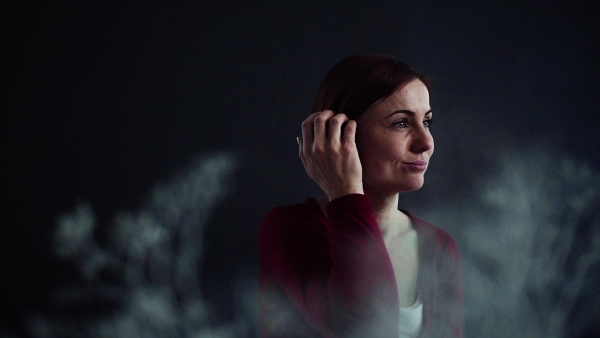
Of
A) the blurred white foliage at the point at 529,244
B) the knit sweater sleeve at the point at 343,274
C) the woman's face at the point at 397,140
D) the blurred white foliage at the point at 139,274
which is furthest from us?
the blurred white foliage at the point at 529,244

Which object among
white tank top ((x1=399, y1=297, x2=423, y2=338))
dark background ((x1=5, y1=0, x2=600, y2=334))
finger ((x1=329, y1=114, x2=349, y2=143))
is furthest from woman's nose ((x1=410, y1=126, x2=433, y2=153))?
dark background ((x1=5, y1=0, x2=600, y2=334))

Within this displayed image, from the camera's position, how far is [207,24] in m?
1.00

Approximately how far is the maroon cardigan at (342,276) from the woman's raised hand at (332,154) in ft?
0.08

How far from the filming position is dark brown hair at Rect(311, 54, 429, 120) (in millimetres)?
778

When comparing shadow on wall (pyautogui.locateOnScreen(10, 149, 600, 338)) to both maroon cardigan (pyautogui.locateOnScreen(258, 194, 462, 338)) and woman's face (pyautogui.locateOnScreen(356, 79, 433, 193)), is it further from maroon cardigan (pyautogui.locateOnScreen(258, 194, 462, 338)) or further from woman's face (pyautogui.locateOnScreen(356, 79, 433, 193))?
woman's face (pyautogui.locateOnScreen(356, 79, 433, 193))

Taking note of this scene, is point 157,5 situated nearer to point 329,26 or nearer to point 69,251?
point 329,26

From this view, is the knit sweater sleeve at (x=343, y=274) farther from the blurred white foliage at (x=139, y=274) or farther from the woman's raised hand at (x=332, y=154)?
the blurred white foliage at (x=139, y=274)

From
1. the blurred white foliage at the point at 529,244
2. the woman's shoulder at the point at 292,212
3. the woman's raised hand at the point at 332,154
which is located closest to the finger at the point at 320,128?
the woman's raised hand at the point at 332,154

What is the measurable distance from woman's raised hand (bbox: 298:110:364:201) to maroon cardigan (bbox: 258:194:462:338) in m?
0.02

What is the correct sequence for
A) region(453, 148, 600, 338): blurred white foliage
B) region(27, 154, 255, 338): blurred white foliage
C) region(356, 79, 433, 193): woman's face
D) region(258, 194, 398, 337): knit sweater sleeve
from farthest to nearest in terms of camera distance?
region(453, 148, 600, 338): blurred white foliage
region(27, 154, 255, 338): blurred white foliage
region(356, 79, 433, 193): woman's face
region(258, 194, 398, 337): knit sweater sleeve

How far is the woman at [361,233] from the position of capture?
0.67 meters

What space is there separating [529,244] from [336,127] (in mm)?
509

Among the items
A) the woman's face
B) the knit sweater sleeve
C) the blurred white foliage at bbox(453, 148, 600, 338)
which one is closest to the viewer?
the knit sweater sleeve

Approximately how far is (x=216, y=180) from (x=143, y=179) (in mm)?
130
